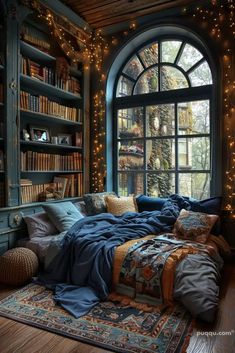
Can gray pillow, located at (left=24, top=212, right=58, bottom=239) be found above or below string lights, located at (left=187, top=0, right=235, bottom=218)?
below

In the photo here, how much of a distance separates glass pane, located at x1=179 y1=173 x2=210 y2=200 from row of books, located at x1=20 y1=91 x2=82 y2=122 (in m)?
1.74

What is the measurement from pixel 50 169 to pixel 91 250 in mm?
1485

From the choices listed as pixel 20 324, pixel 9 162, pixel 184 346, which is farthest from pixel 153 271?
pixel 9 162

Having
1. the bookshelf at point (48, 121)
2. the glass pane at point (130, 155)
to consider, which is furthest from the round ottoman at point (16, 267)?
the glass pane at point (130, 155)

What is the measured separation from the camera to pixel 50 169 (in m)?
3.64

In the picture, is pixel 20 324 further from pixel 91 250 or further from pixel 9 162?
pixel 9 162

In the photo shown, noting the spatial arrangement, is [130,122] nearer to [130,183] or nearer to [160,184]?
[130,183]

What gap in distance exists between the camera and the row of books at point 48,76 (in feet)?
10.5

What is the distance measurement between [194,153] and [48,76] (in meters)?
2.15

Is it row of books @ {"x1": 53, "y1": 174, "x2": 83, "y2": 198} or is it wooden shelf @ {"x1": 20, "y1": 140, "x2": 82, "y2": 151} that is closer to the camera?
wooden shelf @ {"x1": 20, "y1": 140, "x2": 82, "y2": 151}

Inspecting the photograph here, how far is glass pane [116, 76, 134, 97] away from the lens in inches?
162

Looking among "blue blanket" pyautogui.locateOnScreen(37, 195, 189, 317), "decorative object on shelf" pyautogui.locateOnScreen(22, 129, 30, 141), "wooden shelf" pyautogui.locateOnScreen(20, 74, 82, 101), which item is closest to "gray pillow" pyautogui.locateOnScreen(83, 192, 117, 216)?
"blue blanket" pyautogui.locateOnScreen(37, 195, 189, 317)

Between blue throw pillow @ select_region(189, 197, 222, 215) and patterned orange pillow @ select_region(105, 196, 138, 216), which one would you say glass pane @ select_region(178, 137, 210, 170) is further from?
patterned orange pillow @ select_region(105, 196, 138, 216)

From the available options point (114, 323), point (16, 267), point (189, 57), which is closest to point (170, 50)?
point (189, 57)
